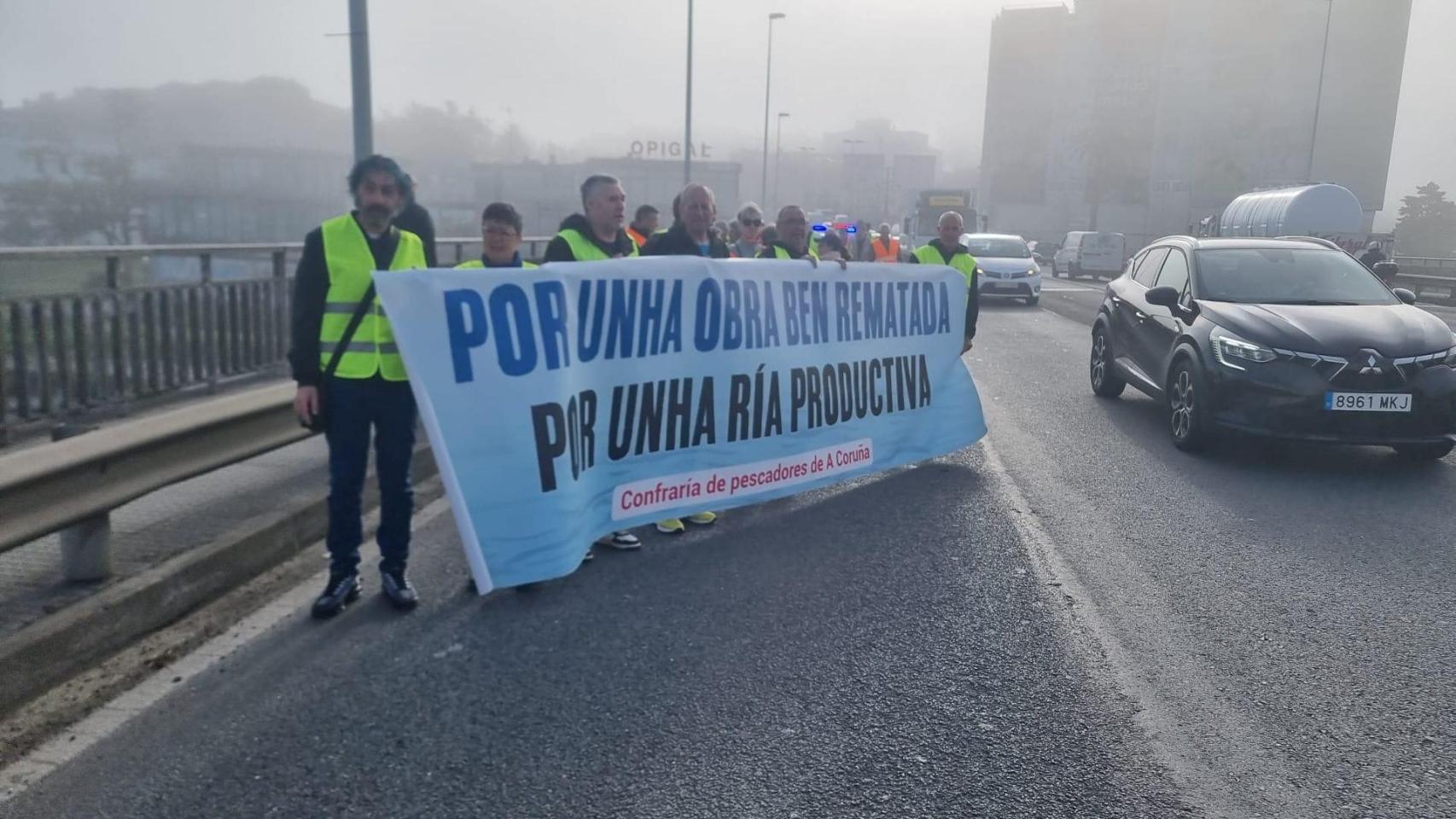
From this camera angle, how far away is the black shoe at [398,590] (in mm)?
5078

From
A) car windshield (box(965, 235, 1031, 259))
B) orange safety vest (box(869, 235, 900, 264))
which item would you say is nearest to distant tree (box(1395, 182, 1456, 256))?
car windshield (box(965, 235, 1031, 259))

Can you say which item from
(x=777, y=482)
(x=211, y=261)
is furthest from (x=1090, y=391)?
(x=211, y=261)

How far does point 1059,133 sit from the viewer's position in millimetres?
91312

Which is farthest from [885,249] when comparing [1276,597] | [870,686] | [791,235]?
[870,686]

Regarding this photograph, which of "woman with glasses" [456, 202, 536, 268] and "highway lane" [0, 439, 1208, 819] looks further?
"woman with glasses" [456, 202, 536, 268]

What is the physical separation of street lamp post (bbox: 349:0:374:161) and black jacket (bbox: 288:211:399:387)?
16.2 ft

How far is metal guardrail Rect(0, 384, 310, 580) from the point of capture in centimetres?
414

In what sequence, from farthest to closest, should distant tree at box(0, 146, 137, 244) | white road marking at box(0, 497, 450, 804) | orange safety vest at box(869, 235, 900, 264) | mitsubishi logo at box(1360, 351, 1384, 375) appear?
orange safety vest at box(869, 235, 900, 264)
distant tree at box(0, 146, 137, 244)
mitsubishi logo at box(1360, 351, 1384, 375)
white road marking at box(0, 497, 450, 804)

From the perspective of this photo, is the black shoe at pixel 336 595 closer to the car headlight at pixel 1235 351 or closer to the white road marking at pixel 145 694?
the white road marking at pixel 145 694

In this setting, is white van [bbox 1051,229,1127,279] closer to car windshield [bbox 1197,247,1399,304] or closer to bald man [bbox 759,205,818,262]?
car windshield [bbox 1197,247,1399,304]

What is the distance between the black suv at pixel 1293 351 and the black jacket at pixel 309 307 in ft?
20.6

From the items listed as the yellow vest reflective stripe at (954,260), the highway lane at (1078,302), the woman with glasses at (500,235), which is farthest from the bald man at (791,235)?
the highway lane at (1078,302)

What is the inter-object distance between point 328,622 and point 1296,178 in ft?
275

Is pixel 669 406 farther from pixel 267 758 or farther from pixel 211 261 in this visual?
pixel 211 261
